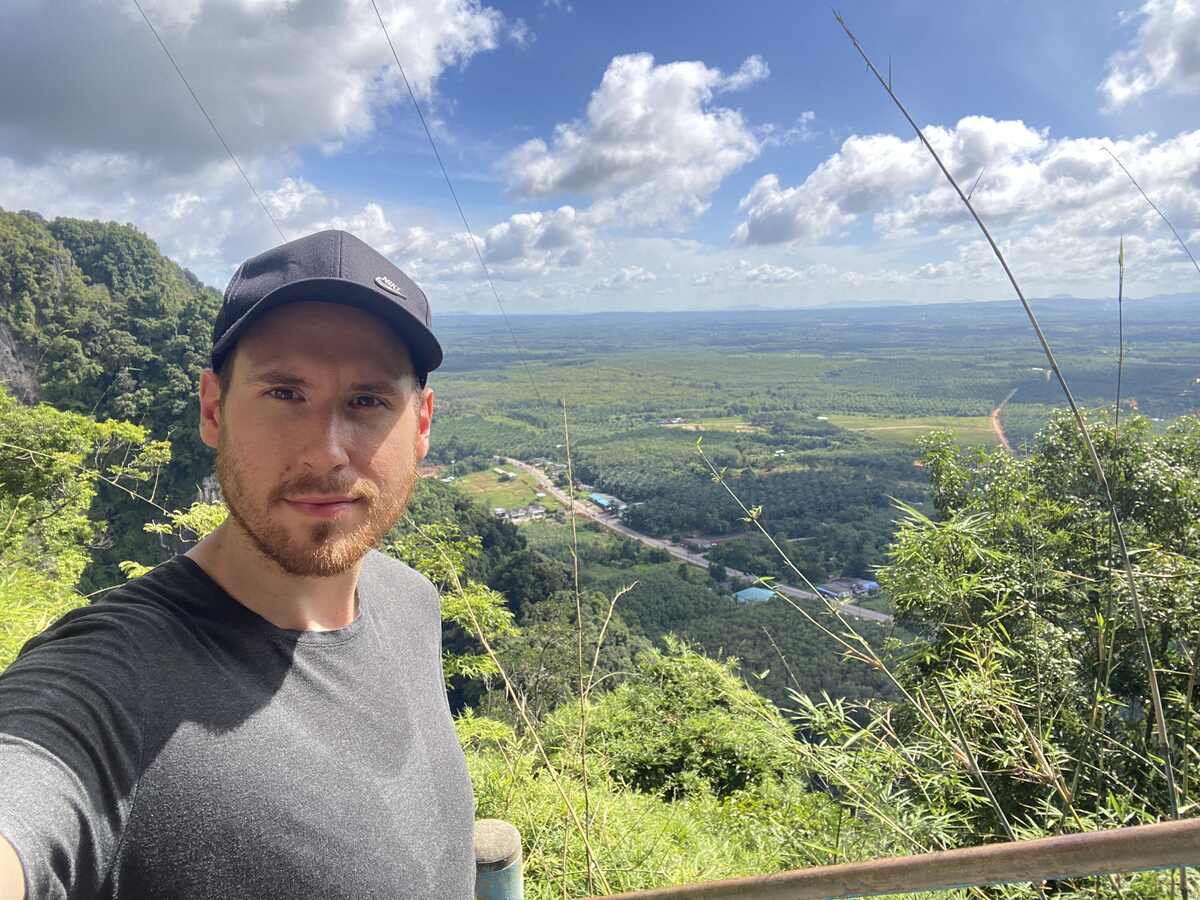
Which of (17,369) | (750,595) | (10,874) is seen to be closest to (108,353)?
(17,369)

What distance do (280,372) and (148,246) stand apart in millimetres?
42132

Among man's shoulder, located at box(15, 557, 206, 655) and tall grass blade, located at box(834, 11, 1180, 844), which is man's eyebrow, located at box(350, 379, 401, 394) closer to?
man's shoulder, located at box(15, 557, 206, 655)

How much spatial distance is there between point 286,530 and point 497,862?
0.67 metres

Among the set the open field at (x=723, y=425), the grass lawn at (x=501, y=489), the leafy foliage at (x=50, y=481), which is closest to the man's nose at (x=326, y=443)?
the leafy foliage at (x=50, y=481)

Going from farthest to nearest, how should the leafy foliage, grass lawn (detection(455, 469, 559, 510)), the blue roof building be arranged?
grass lawn (detection(455, 469, 559, 510)), the blue roof building, the leafy foliage

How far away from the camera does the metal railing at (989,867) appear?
442mm

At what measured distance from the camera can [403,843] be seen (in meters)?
0.82

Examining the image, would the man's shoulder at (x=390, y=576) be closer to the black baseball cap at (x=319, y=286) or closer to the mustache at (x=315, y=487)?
the mustache at (x=315, y=487)

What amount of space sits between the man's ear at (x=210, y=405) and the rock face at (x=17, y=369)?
2693 centimetres

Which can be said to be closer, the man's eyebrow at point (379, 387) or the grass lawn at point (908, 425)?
the man's eyebrow at point (379, 387)

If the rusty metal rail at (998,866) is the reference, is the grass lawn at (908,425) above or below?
below

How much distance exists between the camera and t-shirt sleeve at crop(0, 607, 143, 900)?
57 cm

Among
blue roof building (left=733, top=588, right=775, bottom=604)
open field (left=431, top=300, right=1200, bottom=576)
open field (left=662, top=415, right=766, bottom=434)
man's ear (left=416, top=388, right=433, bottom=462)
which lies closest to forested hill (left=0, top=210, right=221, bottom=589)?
open field (left=431, top=300, right=1200, bottom=576)

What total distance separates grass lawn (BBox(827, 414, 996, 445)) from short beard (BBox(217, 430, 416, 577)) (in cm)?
4090
